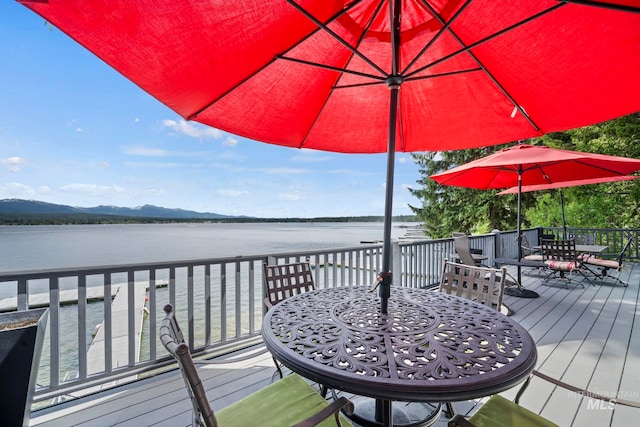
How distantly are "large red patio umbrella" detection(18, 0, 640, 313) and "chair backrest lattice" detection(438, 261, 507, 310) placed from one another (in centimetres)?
113

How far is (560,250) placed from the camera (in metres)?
5.60

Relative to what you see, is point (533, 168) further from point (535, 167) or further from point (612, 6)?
point (612, 6)

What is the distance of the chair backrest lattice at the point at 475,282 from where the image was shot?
2381 millimetres

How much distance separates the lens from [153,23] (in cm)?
147

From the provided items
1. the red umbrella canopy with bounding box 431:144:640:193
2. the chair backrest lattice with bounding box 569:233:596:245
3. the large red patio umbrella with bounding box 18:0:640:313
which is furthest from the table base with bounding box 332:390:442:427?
the chair backrest lattice with bounding box 569:233:596:245

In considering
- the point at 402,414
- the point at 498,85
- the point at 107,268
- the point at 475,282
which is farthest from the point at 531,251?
the point at 107,268

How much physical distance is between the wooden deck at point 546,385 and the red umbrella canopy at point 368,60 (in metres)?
2.02

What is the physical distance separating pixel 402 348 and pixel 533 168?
5234mm

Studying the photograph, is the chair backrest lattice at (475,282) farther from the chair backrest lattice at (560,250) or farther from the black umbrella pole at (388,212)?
the chair backrest lattice at (560,250)

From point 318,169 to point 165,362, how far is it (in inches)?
1512

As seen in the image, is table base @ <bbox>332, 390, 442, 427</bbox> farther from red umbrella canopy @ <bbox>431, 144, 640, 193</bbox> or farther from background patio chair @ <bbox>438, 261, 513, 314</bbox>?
red umbrella canopy @ <bbox>431, 144, 640, 193</bbox>

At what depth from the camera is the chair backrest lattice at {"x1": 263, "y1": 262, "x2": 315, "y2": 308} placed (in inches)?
110

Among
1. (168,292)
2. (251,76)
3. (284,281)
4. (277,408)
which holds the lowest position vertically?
(168,292)

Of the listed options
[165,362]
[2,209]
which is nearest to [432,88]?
[165,362]
